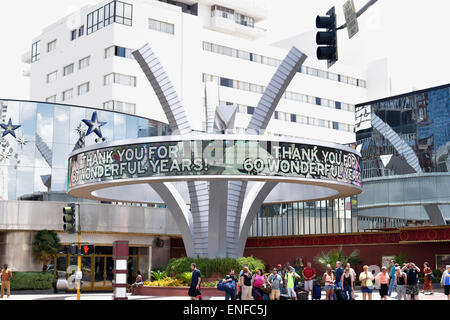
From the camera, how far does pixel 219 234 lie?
38.2 meters

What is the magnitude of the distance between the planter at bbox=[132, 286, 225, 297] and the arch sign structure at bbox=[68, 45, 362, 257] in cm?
330

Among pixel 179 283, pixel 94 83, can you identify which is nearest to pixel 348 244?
pixel 179 283

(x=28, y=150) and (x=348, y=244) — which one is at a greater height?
(x=28, y=150)

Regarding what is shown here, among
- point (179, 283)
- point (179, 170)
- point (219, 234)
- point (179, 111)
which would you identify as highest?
point (179, 111)

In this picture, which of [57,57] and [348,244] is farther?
[57,57]

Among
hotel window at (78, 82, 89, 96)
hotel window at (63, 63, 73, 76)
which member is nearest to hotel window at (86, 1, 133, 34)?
hotel window at (63, 63, 73, 76)

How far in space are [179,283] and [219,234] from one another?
134 inches

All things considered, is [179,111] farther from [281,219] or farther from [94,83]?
[94,83]

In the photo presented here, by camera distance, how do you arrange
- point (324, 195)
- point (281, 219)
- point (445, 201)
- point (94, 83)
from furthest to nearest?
1. point (94, 83)
2. point (281, 219)
3. point (445, 201)
4. point (324, 195)

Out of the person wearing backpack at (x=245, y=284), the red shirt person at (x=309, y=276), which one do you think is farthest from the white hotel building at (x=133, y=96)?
the person wearing backpack at (x=245, y=284)

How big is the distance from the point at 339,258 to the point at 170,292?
1435cm

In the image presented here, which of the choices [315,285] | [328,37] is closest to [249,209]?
[315,285]

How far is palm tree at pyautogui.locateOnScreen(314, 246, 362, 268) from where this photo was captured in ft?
151

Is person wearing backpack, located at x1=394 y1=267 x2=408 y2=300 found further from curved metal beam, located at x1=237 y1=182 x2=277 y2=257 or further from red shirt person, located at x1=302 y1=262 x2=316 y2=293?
curved metal beam, located at x1=237 y1=182 x2=277 y2=257
